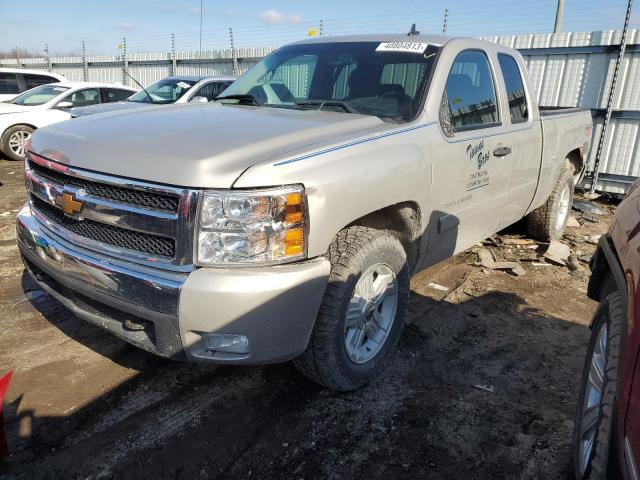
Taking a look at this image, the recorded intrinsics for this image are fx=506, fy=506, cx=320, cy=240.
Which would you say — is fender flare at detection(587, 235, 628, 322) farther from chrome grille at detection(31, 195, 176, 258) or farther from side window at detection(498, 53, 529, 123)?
chrome grille at detection(31, 195, 176, 258)

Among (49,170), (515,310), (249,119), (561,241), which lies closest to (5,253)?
(49,170)

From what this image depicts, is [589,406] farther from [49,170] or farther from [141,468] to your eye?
[49,170]

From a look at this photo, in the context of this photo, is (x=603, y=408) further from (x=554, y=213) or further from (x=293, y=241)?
(x=554, y=213)

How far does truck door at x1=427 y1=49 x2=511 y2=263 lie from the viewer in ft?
10.5

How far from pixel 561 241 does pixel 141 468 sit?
5316mm

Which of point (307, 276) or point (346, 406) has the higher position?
point (307, 276)

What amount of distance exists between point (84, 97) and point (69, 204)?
30.4ft

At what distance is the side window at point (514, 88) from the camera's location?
13.4 ft

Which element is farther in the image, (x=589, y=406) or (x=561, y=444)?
(x=561, y=444)

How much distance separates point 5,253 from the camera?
4867 mm

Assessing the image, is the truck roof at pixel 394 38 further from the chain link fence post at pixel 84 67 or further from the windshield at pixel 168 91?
the chain link fence post at pixel 84 67

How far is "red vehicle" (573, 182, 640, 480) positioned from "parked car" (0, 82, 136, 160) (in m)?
9.89

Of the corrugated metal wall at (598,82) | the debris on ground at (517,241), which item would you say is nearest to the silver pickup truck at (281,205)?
the debris on ground at (517,241)

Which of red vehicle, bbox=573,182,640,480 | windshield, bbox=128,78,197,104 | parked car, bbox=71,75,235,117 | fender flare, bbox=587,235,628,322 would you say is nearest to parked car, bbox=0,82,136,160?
parked car, bbox=71,75,235,117
